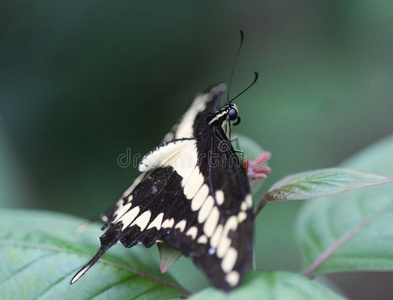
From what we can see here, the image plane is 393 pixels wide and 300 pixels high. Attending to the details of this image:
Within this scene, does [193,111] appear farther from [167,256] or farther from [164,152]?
[167,256]

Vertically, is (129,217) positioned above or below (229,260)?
below

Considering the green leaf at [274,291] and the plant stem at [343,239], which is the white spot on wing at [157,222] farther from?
the plant stem at [343,239]

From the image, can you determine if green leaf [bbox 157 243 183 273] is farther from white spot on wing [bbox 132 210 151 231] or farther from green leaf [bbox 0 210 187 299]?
green leaf [bbox 0 210 187 299]

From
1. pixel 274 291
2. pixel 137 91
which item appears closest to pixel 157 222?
pixel 274 291

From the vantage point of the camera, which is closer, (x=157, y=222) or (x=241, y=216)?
(x=241, y=216)

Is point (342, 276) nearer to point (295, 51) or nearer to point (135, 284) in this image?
point (295, 51)

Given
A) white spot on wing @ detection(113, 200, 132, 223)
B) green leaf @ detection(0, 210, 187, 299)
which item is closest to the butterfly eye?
white spot on wing @ detection(113, 200, 132, 223)

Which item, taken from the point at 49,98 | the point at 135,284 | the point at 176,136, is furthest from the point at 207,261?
the point at 49,98
